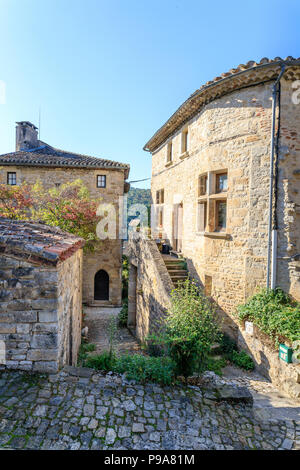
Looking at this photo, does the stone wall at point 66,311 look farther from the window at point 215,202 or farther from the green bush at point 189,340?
the window at point 215,202

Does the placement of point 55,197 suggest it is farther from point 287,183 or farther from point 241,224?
point 287,183

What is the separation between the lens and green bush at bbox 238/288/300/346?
669 centimetres

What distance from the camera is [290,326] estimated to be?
21.9ft

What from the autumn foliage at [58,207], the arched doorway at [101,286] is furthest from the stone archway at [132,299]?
the arched doorway at [101,286]

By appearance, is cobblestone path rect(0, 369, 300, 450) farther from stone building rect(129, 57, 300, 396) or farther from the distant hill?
the distant hill

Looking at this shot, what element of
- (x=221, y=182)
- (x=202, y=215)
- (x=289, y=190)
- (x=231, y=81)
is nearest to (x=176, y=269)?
(x=202, y=215)

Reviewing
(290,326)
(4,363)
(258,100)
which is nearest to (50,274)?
(4,363)

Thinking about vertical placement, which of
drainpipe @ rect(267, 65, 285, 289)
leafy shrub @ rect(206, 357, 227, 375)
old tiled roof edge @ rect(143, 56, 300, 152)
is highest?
old tiled roof edge @ rect(143, 56, 300, 152)

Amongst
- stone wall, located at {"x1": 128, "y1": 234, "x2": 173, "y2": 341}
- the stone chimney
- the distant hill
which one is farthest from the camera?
the distant hill

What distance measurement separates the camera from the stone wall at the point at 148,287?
8312mm

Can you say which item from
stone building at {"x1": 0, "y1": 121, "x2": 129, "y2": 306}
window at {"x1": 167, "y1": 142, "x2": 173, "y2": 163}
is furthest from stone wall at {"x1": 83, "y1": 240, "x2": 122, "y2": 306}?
window at {"x1": 167, "y1": 142, "x2": 173, "y2": 163}

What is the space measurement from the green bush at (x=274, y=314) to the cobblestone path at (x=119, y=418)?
2.33m

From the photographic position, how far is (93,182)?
658 inches

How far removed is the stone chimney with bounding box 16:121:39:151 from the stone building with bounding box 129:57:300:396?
14.3 m
